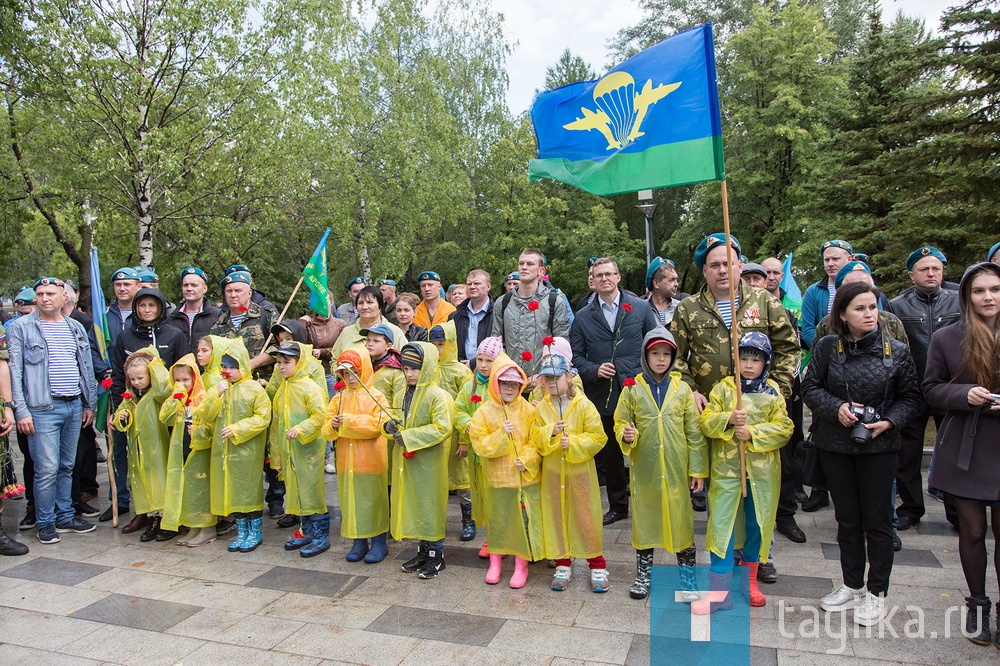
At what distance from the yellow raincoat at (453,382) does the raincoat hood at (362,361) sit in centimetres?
63

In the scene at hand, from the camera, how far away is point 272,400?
6.12 meters

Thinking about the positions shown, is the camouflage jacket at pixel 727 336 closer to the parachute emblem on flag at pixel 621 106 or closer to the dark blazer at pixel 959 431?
the dark blazer at pixel 959 431

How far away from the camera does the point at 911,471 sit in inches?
209

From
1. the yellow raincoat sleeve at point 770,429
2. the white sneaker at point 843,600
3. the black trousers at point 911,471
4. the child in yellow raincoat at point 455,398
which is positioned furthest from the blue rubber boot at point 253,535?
the black trousers at point 911,471

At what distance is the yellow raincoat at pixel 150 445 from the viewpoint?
233 inches

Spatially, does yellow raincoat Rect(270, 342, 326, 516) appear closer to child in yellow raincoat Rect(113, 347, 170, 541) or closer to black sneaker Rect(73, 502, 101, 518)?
child in yellow raincoat Rect(113, 347, 170, 541)

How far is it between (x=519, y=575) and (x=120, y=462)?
4.19m

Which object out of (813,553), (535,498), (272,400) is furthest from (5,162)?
(813,553)

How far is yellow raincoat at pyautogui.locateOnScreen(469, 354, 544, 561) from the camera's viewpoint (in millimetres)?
4535

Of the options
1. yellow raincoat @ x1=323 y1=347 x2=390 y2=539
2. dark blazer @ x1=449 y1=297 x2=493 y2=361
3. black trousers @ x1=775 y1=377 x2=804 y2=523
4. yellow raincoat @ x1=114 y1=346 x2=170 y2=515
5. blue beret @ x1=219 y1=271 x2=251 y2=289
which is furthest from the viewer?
dark blazer @ x1=449 y1=297 x2=493 y2=361

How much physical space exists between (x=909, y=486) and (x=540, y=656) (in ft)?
11.5

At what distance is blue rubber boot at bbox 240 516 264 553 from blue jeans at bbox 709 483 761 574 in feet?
11.8

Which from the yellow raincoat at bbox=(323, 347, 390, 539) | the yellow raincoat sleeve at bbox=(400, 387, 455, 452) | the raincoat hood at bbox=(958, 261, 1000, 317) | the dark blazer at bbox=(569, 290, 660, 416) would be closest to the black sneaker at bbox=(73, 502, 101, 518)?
the yellow raincoat at bbox=(323, 347, 390, 539)

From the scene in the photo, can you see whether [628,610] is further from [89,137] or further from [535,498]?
[89,137]
